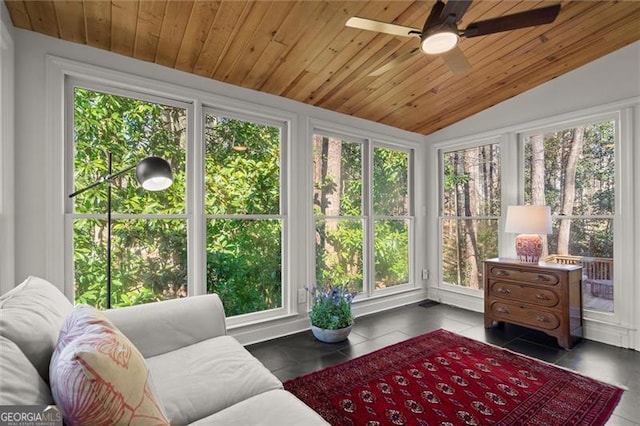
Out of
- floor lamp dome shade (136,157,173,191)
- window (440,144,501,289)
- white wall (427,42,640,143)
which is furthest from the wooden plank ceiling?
floor lamp dome shade (136,157,173,191)

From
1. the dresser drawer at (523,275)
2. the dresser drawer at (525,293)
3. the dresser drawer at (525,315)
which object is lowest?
the dresser drawer at (525,315)

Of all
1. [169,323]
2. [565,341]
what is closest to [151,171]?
[169,323]

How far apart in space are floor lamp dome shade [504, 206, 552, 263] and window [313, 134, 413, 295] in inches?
57.2

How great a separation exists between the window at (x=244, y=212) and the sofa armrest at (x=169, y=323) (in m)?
1.03

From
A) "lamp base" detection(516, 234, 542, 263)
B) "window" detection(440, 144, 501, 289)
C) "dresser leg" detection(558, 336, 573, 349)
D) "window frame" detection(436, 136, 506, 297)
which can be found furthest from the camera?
"window" detection(440, 144, 501, 289)

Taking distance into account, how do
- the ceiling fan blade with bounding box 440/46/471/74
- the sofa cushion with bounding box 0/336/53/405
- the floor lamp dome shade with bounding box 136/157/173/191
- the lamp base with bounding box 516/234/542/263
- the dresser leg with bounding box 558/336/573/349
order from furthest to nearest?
1. the lamp base with bounding box 516/234/542/263
2. the dresser leg with bounding box 558/336/573/349
3. the ceiling fan blade with bounding box 440/46/471/74
4. the floor lamp dome shade with bounding box 136/157/173/191
5. the sofa cushion with bounding box 0/336/53/405

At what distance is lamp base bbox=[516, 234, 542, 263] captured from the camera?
3301 mm

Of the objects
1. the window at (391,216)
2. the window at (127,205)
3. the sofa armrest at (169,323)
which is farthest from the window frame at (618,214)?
the window at (127,205)

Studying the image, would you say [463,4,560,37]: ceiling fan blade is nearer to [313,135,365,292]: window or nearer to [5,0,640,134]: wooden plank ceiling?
[5,0,640,134]: wooden plank ceiling

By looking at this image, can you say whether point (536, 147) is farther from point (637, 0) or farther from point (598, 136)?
point (637, 0)

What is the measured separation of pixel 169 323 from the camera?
6.07 feet

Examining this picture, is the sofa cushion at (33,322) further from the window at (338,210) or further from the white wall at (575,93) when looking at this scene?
the white wall at (575,93)

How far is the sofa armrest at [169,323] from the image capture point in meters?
1.75

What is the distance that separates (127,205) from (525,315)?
3.73 metres
